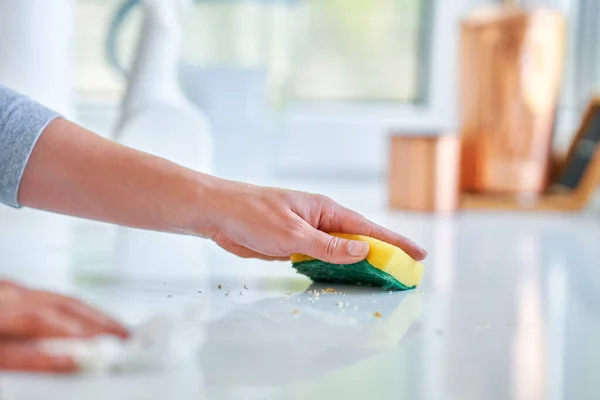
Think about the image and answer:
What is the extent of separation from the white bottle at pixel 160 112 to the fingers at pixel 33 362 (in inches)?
23.4

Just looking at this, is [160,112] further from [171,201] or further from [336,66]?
[336,66]

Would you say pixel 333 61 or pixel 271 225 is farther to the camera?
pixel 333 61

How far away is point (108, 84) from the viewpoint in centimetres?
167

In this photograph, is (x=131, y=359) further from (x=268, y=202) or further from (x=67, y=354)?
(x=268, y=202)

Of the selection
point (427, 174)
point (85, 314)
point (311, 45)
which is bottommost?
point (427, 174)

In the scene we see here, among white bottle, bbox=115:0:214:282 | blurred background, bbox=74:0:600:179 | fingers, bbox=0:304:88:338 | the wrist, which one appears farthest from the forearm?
blurred background, bbox=74:0:600:179

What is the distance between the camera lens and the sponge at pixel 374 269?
0.68 meters

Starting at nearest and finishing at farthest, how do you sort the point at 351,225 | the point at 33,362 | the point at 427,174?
the point at 33,362
the point at 351,225
the point at 427,174

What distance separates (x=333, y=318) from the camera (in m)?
0.60

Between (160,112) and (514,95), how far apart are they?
0.67 meters

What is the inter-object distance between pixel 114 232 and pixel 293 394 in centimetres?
71

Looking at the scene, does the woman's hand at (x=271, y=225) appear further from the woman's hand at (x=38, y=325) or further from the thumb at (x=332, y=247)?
the woman's hand at (x=38, y=325)

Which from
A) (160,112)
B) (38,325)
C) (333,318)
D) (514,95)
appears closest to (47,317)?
(38,325)


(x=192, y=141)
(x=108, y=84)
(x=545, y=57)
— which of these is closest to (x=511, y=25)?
(x=545, y=57)
